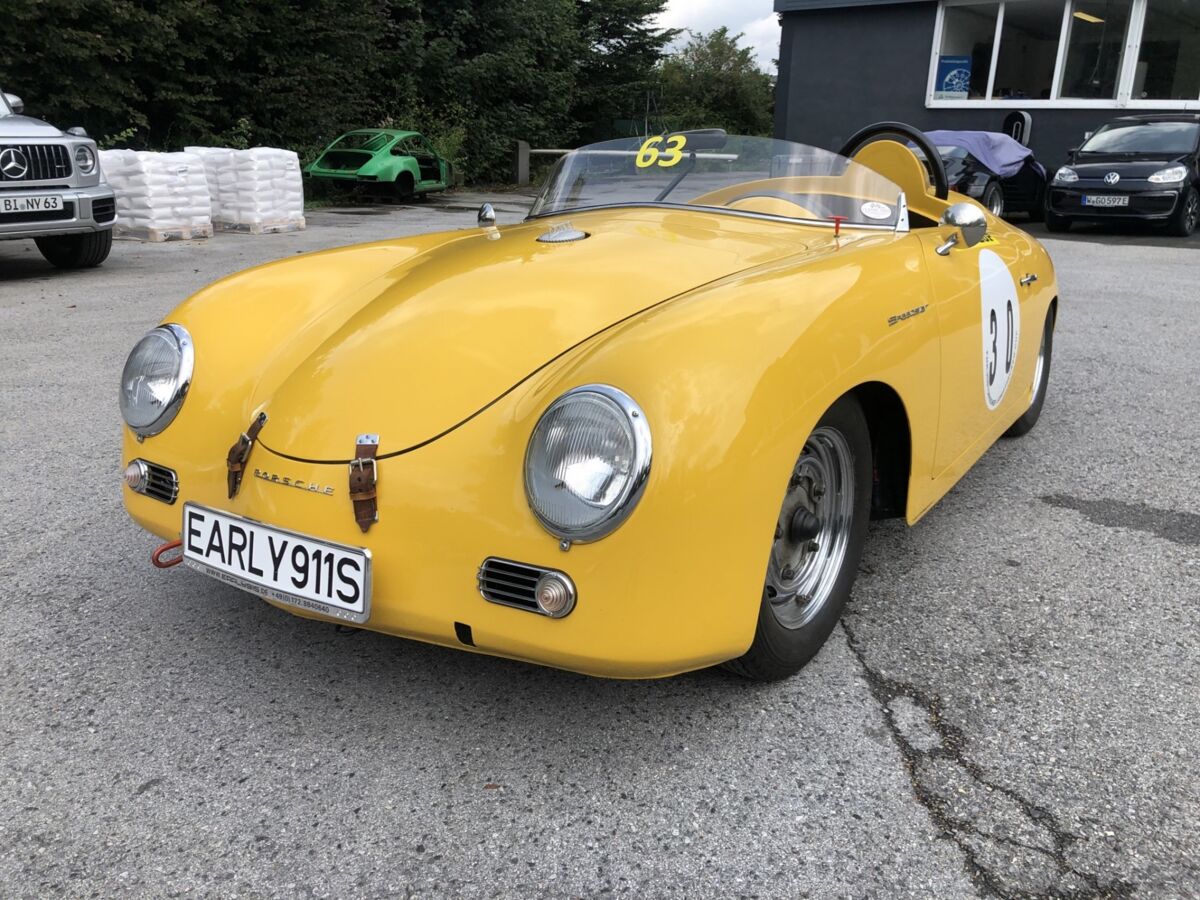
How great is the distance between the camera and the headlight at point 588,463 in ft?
5.69

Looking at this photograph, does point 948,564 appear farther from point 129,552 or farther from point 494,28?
point 494,28

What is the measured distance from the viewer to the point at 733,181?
3248mm

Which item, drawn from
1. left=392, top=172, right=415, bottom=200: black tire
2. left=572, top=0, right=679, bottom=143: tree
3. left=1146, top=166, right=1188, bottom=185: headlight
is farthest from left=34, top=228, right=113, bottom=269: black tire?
left=572, top=0, right=679, bottom=143: tree

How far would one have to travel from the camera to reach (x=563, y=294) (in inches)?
93.0

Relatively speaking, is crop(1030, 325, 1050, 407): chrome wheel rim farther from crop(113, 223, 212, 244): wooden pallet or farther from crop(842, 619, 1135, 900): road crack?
crop(113, 223, 212, 244): wooden pallet

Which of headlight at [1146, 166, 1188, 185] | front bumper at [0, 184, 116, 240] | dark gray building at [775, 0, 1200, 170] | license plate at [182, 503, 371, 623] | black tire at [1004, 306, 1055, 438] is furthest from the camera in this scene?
dark gray building at [775, 0, 1200, 170]

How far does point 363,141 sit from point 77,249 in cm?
956

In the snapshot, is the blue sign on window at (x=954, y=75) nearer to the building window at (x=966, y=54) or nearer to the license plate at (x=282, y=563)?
the building window at (x=966, y=54)

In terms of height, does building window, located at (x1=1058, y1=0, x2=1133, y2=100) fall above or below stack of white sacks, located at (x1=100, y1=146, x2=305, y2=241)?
above

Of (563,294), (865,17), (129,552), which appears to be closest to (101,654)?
(129,552)

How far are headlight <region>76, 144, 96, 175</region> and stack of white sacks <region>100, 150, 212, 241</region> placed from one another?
Answer: 176cm

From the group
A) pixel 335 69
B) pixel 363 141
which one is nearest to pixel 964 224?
pixel 363 141

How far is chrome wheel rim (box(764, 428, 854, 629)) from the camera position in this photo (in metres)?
2.29

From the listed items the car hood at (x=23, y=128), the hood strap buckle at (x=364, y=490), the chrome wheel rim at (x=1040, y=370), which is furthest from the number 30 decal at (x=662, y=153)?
the car hood at (x=23, y=128)
